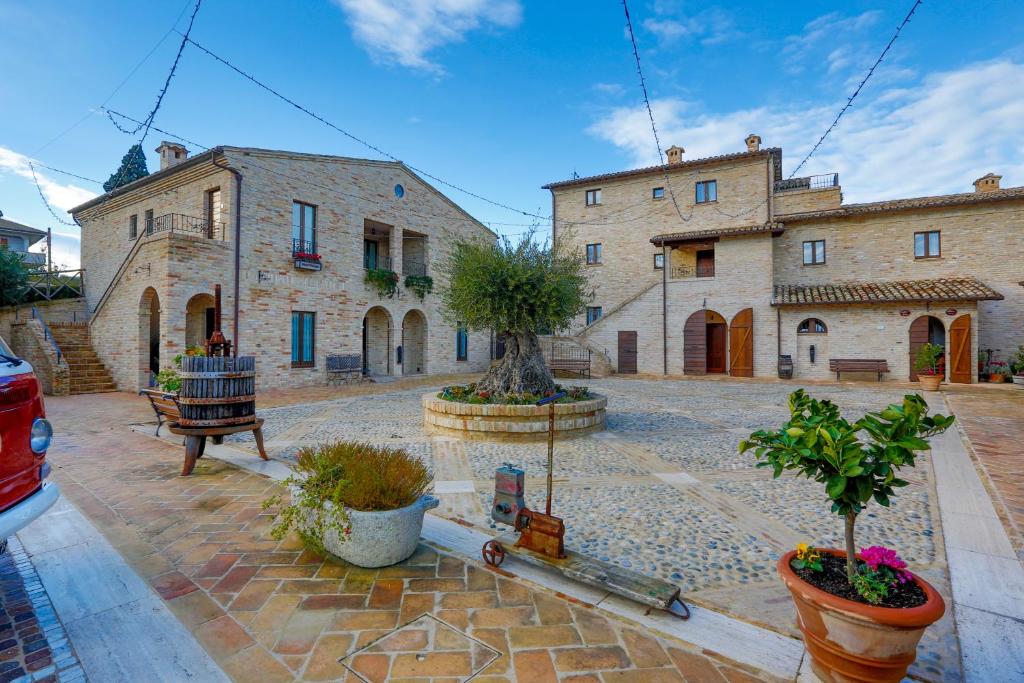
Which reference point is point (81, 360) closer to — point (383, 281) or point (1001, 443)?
point (383, 281)

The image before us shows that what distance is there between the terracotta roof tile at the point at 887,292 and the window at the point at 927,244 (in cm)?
112

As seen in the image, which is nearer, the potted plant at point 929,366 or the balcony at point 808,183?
the potted plant at point 929,366

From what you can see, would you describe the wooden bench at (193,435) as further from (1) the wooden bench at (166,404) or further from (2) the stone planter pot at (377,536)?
(2) the stone planter pot at (377,536)

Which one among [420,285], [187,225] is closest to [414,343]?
[420,285]

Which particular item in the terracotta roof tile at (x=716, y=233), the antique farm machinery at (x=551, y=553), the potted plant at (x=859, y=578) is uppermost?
the terracotta roof tile at (x=716, y=233)

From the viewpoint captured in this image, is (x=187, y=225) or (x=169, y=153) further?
(x=169, y=153)

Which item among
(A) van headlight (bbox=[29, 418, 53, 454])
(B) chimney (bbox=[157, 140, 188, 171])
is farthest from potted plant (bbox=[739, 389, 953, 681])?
(B) chimney (bbox=[157, 140, 188, 171])

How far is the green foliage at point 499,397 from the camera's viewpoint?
8.05 m

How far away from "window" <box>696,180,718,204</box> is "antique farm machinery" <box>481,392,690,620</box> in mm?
22166

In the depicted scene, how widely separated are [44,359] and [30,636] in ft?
49.6

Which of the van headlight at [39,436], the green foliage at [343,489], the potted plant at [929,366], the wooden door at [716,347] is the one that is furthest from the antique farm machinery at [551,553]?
the wooden door at [716,347]

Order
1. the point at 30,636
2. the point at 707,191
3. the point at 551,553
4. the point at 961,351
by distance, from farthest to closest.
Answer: the point at 707,191
the point at 961,351
the point at 551,553
the point at 30,636

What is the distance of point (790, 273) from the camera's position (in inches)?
810

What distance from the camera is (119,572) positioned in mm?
3111
